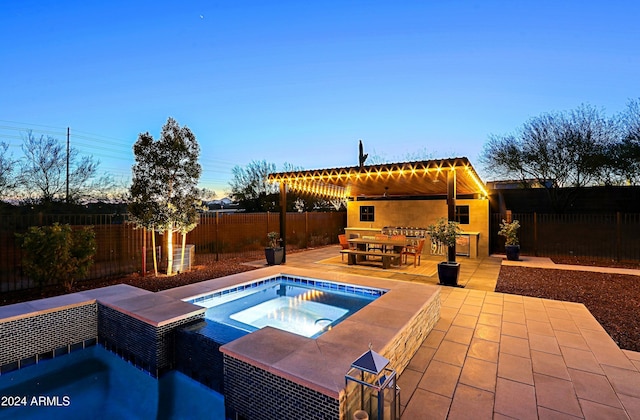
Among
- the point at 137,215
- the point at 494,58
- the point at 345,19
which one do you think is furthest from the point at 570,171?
the point at 137,215

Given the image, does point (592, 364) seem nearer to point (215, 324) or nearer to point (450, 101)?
point (215, 324)

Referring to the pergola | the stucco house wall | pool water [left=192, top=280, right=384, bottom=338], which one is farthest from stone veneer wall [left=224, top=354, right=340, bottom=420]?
the stucco house wall

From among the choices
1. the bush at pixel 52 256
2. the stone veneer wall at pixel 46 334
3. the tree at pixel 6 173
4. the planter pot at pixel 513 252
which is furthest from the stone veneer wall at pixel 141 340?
the tree at pixel 6 173

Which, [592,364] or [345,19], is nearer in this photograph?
[592,364]

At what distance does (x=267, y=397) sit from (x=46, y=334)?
12.4ft

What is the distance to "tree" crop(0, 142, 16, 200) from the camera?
1141 cm

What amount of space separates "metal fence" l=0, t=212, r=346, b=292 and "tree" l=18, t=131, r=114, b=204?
4.38 metres

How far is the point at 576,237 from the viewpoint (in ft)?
37.9

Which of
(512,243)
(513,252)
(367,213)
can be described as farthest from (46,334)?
(512,243)

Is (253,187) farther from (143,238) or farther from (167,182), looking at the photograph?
(167,182)

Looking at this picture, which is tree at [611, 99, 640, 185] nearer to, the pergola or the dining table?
the pergola

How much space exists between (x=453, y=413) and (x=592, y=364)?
2.10 m

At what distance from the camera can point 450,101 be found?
508 inches

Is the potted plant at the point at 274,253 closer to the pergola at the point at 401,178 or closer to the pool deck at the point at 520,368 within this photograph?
the pergola at the point at 401,178
